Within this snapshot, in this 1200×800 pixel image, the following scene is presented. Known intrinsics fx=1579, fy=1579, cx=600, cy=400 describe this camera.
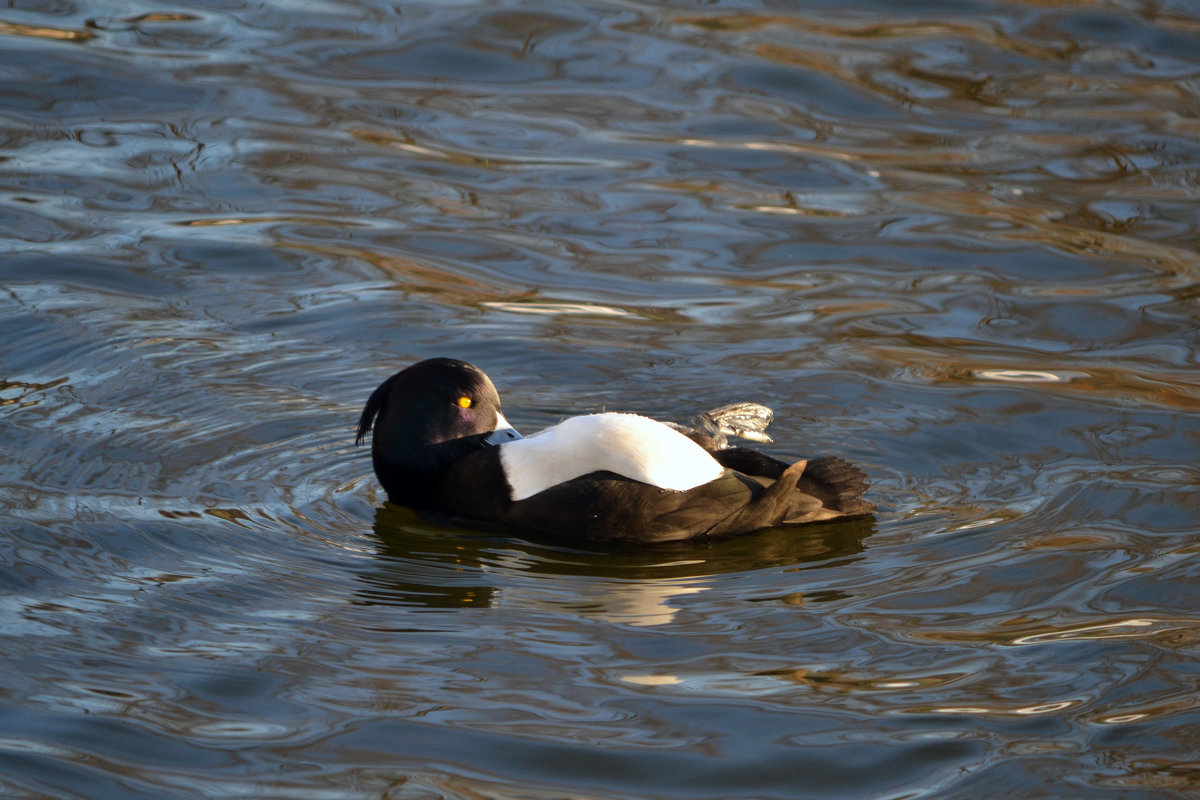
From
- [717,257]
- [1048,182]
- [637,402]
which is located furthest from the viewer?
[1048,182]

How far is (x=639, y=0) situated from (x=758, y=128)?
2.78 m

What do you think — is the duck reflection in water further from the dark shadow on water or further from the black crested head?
→ the black crested head

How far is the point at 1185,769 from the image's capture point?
455cm

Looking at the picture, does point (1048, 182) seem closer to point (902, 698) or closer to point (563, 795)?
point (902, 698)

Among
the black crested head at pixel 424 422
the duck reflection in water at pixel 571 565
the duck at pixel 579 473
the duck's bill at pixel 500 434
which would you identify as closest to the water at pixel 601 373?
the duck reflection in water at pixel 571 565

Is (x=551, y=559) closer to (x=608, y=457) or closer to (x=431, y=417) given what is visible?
(x=608, y=457)

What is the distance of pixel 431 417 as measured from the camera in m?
6.39

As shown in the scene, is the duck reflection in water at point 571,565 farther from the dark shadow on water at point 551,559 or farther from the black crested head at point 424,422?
the black crested head at point 424,422

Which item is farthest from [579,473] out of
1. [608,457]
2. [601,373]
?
[601,373]

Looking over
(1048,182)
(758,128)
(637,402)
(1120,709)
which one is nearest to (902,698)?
(1120,709)

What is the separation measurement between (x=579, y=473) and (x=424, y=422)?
696 mm

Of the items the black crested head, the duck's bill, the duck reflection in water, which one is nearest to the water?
the duck reflection in water

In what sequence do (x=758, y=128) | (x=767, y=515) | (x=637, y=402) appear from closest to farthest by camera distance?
(x=767, y=515)
(x=637, y=402)
(x=758, y=128)

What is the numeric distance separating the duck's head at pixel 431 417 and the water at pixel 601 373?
1.04 ft
